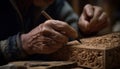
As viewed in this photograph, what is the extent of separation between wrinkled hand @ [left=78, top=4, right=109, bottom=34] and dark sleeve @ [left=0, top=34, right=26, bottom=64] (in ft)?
0.98

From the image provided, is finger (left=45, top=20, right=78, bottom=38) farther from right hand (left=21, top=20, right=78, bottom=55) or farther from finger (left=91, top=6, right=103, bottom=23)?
finger (left=91, top=6, right=103, bottom=23)

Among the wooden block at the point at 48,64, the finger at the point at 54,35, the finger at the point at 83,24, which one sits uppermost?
the finger at the point at 83,24

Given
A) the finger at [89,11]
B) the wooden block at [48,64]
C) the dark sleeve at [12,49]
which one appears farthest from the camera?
the finger at [89,11]

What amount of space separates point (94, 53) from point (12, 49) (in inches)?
10.7

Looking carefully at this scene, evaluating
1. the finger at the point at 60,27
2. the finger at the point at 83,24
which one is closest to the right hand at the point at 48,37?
the finger at the point at 60,27

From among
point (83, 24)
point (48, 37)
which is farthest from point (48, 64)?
point (83, 24)

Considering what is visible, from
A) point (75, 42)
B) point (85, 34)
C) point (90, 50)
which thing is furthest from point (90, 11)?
point (90, 50)

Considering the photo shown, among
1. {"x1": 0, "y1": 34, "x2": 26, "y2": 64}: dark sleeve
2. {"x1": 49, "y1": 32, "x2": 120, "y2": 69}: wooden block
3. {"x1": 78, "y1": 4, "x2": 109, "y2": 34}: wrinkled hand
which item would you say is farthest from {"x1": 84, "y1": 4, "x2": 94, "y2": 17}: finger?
{"x1": 0, "y1": 34, "x2": 26, "y2": 64}: dark sleeve

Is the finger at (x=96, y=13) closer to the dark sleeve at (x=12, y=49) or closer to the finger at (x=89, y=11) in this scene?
the finger at (x=89, y=11)

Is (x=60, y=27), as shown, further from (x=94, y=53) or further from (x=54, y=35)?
(x=94, y=53)

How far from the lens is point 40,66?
3.33 ft

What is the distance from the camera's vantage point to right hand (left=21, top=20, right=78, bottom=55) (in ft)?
3.57

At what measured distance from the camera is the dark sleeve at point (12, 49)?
1.12 metres

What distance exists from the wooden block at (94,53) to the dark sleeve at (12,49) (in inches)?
4.1
